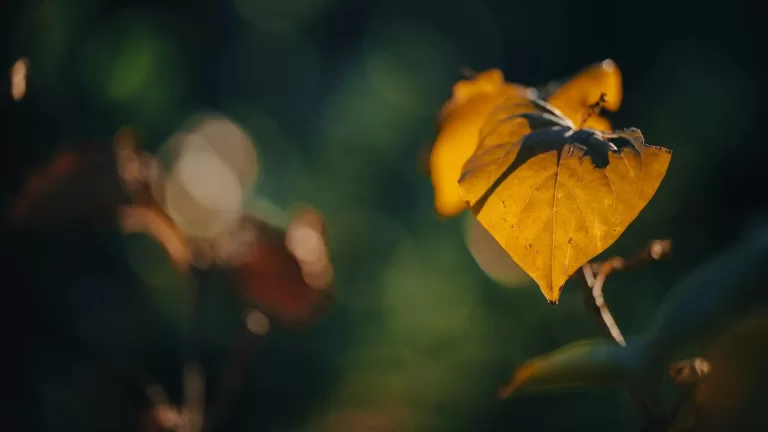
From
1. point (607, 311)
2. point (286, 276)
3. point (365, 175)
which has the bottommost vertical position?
point (365, 175)

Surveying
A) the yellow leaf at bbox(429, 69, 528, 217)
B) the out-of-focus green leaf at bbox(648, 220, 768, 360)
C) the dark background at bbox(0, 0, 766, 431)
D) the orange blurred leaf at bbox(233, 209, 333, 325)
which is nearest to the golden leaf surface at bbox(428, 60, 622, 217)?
the yellow leaf at bbox(429, 69, 528, 217)

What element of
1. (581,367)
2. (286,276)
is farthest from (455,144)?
(286,276)

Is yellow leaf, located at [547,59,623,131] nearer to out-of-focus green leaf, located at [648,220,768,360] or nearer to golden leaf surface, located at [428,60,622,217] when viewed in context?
golden leaf surface, located at [428,60,622,217]

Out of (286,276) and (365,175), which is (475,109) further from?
(365,175)

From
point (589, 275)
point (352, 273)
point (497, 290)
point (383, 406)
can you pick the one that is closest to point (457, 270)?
point (497, 290)

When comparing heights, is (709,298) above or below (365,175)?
above

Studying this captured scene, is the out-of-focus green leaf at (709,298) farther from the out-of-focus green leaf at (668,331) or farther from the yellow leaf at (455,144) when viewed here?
the yellow leaf at (455,144)
